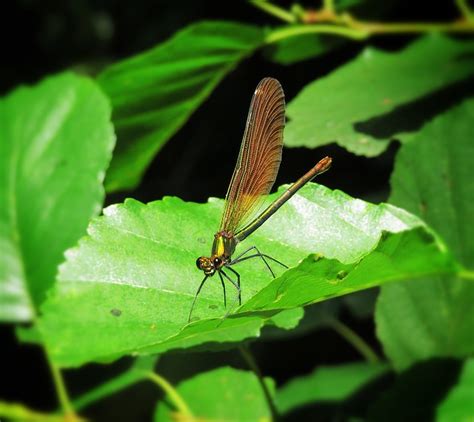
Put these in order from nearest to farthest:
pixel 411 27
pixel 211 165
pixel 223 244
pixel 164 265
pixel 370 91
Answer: pixel 164 265 < pixel 223 244 < pixel 370 91 < pixel 411 27 < pixel 211 165

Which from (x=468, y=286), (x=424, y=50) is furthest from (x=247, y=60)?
(x=468, y=286)

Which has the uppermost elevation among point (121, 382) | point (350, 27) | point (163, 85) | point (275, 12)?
point (275, 12)

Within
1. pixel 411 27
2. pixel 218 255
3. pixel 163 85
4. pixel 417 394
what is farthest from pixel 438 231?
pixel 163 85

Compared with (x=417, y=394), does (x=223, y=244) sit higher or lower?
higher

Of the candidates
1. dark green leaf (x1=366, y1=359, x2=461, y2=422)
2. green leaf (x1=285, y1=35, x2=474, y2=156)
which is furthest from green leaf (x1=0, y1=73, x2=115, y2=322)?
dark green leaf (x1=366, y1=359, x2=461, y2=422)

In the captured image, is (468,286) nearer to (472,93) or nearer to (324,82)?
(472,93)

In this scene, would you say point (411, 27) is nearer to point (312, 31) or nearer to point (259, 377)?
point (312, 31)

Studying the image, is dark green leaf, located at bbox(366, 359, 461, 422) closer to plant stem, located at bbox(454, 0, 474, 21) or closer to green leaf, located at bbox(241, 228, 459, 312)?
green leaf, located at bbox(241, 228, 459, 312)
